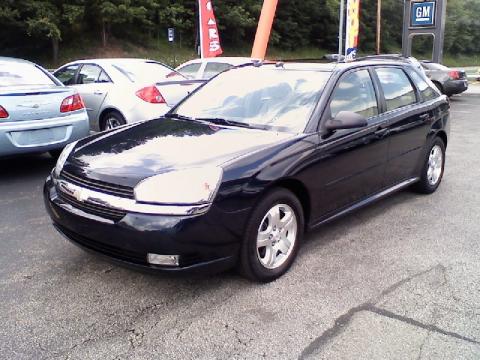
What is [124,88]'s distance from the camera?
7805mm

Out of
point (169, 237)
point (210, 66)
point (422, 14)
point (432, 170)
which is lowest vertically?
point (432, 170)

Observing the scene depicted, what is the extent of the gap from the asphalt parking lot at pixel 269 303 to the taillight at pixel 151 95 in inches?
125

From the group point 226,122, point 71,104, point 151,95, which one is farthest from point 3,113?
point 226,122

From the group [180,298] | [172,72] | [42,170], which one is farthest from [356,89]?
[172,72]

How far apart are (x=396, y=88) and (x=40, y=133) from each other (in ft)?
13.2

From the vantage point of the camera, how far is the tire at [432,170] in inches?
219

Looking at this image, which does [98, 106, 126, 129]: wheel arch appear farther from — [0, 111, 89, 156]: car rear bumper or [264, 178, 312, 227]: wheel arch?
A: [264, 178, 312, 227]: wheel arch

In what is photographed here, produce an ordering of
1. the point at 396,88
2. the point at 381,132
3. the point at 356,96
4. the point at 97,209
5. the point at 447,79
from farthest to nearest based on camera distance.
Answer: the point at 447,79, the point at 396,88, the point at 381,132, the point at 356,96, the point at 97,209

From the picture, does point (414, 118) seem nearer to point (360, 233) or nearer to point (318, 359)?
point (360, 233)

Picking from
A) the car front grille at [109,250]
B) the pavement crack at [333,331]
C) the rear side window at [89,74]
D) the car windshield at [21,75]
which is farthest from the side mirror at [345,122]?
the rear side window at [89,74]

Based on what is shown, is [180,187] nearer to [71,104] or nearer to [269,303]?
[269,303]

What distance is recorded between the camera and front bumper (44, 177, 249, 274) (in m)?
3.03

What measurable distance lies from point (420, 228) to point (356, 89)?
1381mm

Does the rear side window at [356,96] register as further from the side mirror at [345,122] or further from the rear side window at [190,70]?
the rear side window at [190,70]
